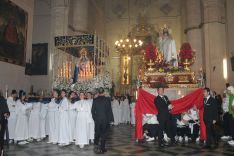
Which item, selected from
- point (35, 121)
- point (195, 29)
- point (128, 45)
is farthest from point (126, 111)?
point (35, 121)

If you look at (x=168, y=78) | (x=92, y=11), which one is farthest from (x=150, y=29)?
(x=168, y=78)

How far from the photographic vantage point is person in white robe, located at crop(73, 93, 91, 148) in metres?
→ 9.05

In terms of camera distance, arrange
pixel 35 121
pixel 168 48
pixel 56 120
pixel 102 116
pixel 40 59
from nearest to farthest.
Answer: pixel 102 116 → pixel 56 120 → pixel 35 121 → pixel 168 48 → pixel 40 59

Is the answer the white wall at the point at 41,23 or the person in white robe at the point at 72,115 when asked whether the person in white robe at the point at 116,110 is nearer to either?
the white wall at the point at 41,23

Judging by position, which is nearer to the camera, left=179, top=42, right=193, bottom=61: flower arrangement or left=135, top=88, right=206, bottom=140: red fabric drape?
left=135, top=88, right=206, bottom=140: red fabric drape

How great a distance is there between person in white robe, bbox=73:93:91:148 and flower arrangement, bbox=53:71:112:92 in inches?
102

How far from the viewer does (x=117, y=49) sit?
21094 mm

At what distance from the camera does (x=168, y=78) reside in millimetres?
11742

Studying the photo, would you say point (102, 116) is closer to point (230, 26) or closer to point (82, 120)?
point (82, 120)

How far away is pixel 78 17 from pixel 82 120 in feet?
40.5

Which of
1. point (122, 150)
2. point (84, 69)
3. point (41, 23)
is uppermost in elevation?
point (41, 23)

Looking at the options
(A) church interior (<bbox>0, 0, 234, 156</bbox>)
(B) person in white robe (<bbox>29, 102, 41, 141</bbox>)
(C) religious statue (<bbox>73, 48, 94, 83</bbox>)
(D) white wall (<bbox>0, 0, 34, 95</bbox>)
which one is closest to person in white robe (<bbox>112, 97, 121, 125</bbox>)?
(A) church interior (<bbox>0, 0, 234, 156</bbox>)

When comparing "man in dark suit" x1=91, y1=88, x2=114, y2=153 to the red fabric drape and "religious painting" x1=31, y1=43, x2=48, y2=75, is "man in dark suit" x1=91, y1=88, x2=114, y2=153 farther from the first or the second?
"religious painting" x1=31, y1=43, x2=48, y2=75

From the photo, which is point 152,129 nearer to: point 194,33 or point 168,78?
point 168,78
